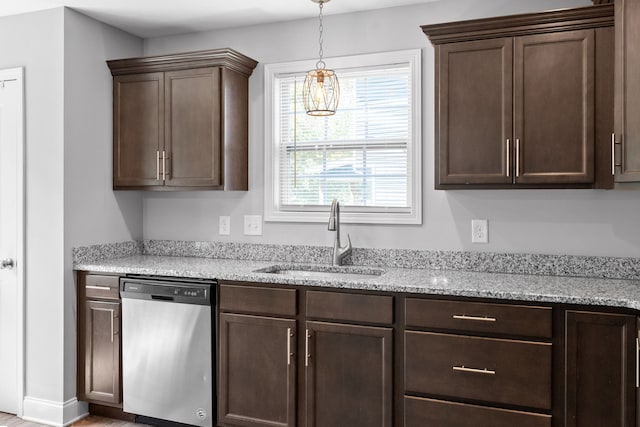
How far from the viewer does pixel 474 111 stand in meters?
2.69

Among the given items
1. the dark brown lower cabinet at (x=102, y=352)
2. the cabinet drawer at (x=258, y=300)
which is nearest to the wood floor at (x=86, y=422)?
the dark brown lower cabinet at (x=102, y=352)

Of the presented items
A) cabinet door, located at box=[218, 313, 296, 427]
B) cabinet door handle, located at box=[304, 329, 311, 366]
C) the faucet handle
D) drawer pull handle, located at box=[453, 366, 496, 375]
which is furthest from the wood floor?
drawer pull handle, located at box=[453, 366, 496, 375]

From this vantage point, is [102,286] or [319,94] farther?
[102,286]

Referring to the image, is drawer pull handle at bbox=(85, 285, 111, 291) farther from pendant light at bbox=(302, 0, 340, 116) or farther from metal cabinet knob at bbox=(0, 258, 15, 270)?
pendant light at bbox=(302, 0, 340, 116)

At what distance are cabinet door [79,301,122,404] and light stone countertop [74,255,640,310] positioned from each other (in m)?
0.25

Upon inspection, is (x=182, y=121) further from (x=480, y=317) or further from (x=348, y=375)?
(x=480, y=317)

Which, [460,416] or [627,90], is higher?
[627,90]

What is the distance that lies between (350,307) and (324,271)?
2.26ft

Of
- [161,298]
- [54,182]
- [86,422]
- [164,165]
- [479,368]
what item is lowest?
[86,422]

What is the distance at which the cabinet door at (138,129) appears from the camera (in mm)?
3383

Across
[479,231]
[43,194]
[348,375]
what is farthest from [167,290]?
[479,231]

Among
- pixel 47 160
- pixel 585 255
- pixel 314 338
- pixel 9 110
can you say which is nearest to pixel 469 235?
pixel 585 255

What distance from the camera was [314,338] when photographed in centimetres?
267

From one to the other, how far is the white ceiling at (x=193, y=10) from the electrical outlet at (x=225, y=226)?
1.27m
